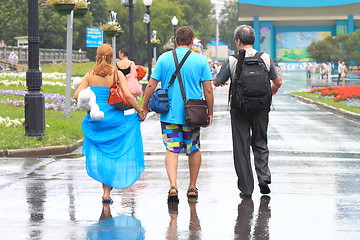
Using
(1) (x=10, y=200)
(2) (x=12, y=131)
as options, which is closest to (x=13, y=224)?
(1) (x=10, y=200)

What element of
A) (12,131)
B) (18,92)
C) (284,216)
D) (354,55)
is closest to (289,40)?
(354,55)

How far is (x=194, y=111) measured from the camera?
334 inches

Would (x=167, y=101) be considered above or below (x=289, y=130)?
above

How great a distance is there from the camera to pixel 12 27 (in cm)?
8875

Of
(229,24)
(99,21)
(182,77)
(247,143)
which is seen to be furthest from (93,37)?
(229,24)

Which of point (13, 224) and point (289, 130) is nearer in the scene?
point (13, 224)

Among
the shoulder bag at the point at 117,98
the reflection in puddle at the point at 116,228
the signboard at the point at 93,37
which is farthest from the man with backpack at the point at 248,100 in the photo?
the signboard at the point at 93,37

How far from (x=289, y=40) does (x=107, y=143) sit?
116830 millimetres

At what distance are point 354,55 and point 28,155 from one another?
7665cm

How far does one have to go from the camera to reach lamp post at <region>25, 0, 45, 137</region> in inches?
587

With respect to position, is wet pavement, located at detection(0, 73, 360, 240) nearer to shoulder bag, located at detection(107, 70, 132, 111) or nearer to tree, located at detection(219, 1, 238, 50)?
shoulder bag, located at detection(107, 70, 132, 111)

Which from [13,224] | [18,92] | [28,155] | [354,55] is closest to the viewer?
[13,224]

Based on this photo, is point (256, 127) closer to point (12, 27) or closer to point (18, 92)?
point (18, 92)

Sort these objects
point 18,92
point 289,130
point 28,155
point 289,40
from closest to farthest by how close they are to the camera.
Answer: point 28,155 → point 289,130 → point 18,92 → point 289,40
